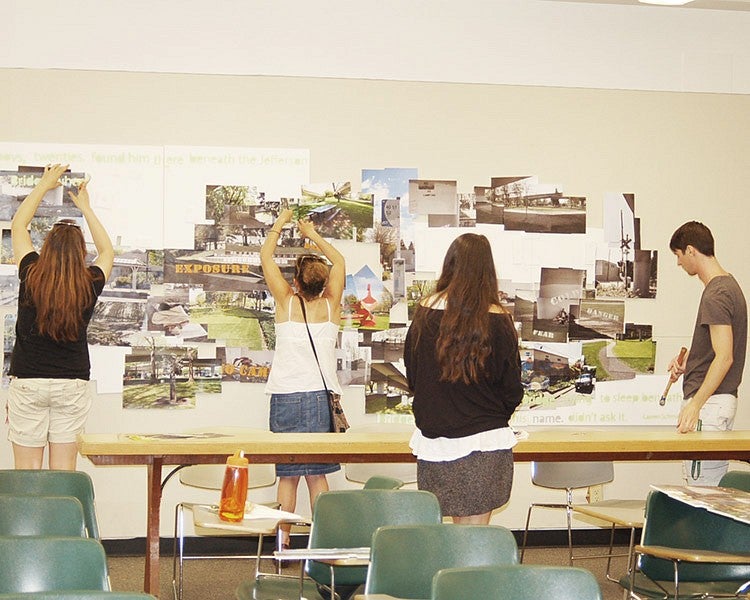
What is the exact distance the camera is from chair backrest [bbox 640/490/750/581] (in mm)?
4270

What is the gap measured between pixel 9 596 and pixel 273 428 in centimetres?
344

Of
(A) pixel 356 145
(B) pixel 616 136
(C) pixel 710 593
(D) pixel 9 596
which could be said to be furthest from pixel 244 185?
(D) pixel 9 596

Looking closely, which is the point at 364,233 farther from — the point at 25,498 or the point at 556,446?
the point at 25,498

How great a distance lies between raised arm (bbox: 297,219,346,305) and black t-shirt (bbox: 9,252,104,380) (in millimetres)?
1282

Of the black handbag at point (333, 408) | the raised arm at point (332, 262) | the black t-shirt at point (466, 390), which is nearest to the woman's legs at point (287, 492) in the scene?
the black handbag at point (333, 408)

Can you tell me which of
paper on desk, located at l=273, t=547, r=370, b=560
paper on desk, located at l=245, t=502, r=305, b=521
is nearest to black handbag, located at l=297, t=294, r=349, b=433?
paper on desk, located at l=245, t=502, r=305, b=521

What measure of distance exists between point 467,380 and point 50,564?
5.52 ft

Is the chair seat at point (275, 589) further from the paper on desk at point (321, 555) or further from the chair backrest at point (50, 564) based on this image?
the chair backrest at point (50, 564)

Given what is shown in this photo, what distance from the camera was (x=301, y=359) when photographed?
5789mm

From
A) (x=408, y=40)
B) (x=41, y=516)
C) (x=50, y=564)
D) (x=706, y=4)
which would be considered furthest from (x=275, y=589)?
(x=706, y=4)

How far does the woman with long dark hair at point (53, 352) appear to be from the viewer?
5.39m

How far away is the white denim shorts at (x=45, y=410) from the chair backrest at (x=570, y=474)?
2.44m

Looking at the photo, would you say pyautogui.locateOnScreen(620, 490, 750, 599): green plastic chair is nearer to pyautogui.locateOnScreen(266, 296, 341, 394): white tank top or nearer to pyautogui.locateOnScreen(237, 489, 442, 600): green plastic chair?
pyautogui.locateOnScreen(237, 489, 442, 600): green plastic chair

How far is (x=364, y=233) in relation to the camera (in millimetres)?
6555
